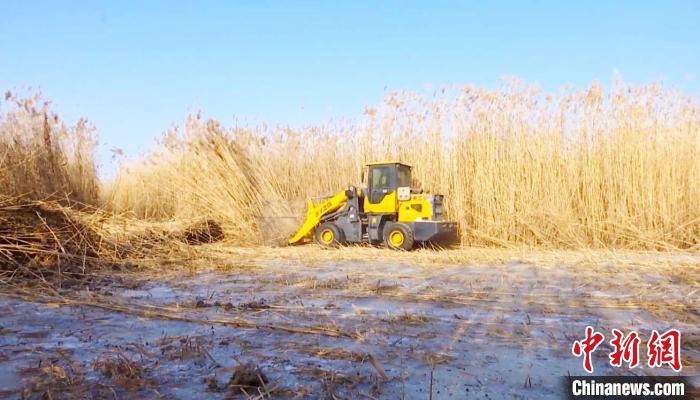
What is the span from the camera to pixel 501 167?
8844mm

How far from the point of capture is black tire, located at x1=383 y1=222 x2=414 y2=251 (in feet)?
27.1

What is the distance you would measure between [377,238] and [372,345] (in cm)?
628

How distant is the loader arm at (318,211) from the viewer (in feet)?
30.4

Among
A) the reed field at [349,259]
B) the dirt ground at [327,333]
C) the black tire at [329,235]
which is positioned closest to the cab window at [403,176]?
the reed field at [349,259]

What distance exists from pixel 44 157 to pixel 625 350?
7156 mm

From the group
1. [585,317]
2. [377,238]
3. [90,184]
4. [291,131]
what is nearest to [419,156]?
[377,238]

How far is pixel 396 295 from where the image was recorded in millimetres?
3906

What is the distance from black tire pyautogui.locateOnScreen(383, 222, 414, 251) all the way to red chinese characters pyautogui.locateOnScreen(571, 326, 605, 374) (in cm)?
558

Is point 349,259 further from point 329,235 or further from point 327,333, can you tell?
point 327,333

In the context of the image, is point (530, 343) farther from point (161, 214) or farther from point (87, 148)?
point (161, 214)

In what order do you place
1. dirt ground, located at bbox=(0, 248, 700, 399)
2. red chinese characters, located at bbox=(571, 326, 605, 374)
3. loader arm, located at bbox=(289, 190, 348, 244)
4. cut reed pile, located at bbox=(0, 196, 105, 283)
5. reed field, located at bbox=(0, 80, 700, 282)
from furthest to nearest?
1. loader arm, located at bbox=(289, 190, 348, 244)
2. reed field, located at bbox=(0, 80, 700, 282)
3. cut reed pile, located at bbox=(0, 196, 105, 283)
4. red chinese characters, located at bbox=(571, 326, 605, 374)
5. dirt ground, located at bbox=(0, 248, 700, 399)

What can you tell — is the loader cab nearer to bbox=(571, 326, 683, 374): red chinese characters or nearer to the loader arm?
the loader arm

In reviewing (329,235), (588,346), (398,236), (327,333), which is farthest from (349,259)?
(588,346)

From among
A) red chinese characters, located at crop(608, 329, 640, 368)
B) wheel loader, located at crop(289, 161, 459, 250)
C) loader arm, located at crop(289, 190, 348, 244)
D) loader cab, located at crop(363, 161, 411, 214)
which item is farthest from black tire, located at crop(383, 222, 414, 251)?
red chinese characters, located at crop(608, 329, 640, 368)
